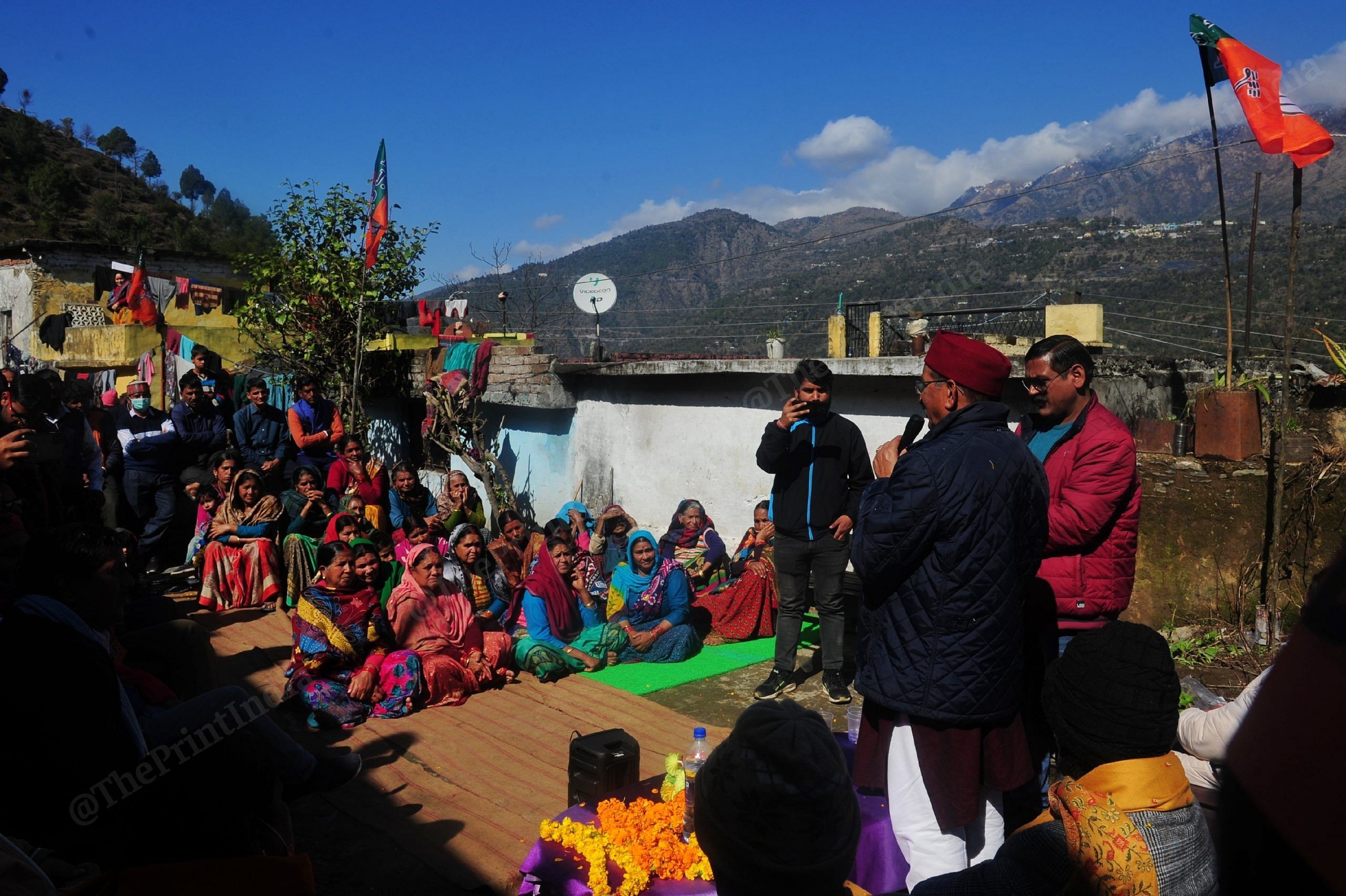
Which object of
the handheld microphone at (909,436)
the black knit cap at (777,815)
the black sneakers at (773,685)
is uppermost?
the handheld microphone at (909,436)

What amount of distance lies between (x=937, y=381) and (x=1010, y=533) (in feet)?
1.76

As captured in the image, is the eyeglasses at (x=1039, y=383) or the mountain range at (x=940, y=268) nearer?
the eyeglasses at (x=1039, y=383)

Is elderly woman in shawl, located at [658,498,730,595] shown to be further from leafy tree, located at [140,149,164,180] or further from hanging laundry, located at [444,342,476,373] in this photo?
leafy tree, located at [140,149,164,180]

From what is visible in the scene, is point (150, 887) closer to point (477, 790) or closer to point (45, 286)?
point (477, 790)

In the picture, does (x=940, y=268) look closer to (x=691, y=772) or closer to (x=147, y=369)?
(x=147, y=369)

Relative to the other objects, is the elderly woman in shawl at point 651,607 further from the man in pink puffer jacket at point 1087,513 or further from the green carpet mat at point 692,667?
the man in pink puffer jacket at point 1087,513

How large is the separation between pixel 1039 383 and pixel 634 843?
2246mm

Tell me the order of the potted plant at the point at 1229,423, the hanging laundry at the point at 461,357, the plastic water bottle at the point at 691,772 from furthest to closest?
the hanging laundry at the point at 461,357 → the potted plant at the point at 1229,423 → the plastic water bottle at the point at 691,772

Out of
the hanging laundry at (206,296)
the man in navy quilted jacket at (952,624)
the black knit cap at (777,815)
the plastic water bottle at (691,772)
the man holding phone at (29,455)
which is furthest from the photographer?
the hanging laundry at (206,296)

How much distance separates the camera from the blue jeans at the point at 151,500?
846 centimetres

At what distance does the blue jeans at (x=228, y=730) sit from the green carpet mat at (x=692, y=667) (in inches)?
94.6

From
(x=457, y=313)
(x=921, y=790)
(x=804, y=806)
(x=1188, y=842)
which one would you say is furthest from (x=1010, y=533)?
(x=457, y=313)

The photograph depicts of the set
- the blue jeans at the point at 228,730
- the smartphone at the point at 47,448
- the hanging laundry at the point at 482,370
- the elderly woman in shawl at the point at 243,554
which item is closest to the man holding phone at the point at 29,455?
the smartphone at the point at 47,448

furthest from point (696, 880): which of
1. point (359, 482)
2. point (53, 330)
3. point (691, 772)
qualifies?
point (53, 330)
